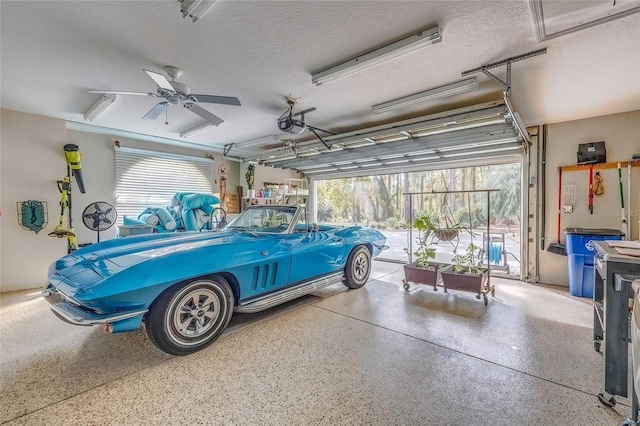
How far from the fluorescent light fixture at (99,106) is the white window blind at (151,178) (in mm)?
1280

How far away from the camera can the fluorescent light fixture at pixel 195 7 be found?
→ 1.88m

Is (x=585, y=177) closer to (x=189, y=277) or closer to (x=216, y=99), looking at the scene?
(x=216, y=99)

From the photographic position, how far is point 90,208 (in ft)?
14.3

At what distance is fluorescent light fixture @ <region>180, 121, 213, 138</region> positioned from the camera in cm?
471

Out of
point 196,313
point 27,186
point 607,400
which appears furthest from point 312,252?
point 27,186

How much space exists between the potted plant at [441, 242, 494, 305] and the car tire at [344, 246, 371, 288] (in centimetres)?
121

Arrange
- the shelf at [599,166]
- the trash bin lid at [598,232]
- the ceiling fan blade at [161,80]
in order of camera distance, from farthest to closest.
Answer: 1. the shelf at [599,166]
2. the trash bin lid at [598,232]
3. the ceiling fan blade at [161,80]

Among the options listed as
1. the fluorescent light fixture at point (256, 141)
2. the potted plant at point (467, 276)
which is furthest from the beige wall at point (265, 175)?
the potted plant at point (467, 276)

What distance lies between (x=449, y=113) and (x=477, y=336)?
108 inches

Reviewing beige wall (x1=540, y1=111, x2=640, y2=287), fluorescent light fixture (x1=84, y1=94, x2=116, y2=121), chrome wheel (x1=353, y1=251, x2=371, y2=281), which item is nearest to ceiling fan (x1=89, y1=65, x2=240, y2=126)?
fluorescent light fixture (x1=84, y1=94, x2=116, y2=121)

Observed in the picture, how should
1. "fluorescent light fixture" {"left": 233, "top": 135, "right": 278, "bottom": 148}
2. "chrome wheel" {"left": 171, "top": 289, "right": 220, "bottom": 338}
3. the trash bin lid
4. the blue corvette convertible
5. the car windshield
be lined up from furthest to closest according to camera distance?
1. "fluorescent light fixture" {"left": 233, "top": 135, "right": 278, "bottom": 148}
2. the trash bin lid
3. the car windshield
4. "chrome wheel" {"left": 171, "top": 289, "right": 220, "bottom": 338}
5. the blue corvette convertible

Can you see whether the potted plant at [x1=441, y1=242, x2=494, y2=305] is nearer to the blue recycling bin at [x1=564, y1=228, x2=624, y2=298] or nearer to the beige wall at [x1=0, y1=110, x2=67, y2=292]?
the blue recycling bin at [x1=564, y1=228, x2=624, y2=298]

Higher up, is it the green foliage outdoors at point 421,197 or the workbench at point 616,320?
the green foliage outdoors at point 421,197

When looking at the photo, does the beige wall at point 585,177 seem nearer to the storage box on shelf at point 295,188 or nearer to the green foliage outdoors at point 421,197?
the green foliage outdoors at point 421,197
